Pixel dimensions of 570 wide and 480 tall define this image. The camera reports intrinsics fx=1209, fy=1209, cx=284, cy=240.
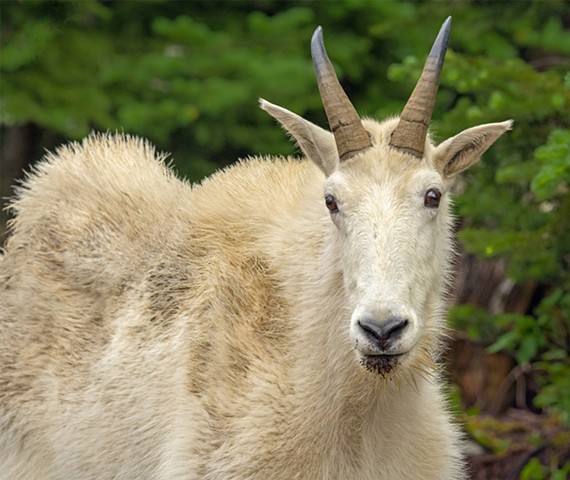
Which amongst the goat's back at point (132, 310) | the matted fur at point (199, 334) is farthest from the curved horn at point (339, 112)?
the goat's back at point (132, 310)

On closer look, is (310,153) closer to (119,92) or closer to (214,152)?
(119,92)

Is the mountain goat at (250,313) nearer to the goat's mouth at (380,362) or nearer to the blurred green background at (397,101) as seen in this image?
the goat's mouth at (380,362)

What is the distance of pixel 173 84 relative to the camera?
565 inches

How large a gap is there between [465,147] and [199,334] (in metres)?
1.89

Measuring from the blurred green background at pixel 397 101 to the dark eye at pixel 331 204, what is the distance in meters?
2.33

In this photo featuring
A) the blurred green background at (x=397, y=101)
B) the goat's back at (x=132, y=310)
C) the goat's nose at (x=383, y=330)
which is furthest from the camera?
the blurred green background at (x=397, y=101)

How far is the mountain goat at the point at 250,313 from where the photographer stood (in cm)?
657

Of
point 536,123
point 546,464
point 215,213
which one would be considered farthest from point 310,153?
point 546,464

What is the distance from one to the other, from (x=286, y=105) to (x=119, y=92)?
81.8 inches

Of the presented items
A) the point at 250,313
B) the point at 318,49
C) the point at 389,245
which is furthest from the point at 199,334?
the point at 318,49

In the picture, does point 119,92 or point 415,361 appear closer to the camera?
point 415,361

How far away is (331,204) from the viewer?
6637 mm

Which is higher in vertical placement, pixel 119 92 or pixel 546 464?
pixel 119 92

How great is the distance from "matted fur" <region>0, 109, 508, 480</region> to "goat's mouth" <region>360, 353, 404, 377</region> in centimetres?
34
